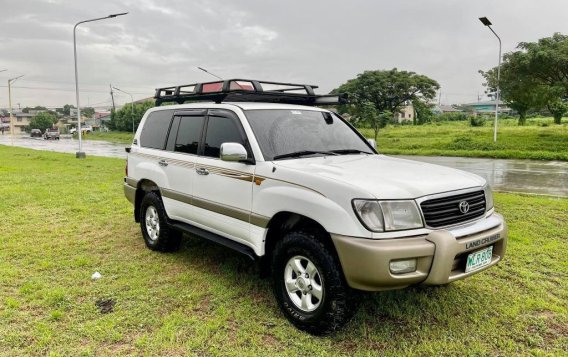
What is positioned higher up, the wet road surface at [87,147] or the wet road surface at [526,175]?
the wet road surface at [87,147]

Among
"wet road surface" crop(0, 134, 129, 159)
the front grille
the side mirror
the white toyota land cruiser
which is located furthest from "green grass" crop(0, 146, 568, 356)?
"wet road surface" crop(0, 134, 129, 159)

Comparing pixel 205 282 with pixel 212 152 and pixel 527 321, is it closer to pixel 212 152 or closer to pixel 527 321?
pixel 212 152

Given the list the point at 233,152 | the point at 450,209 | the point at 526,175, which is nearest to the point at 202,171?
the point at 233,152

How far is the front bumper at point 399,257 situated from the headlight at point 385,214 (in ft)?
0.31

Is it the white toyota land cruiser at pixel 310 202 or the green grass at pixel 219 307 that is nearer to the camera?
the white toyota land cruiser at pixel 310 202

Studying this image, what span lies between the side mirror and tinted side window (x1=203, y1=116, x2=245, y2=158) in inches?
11.4

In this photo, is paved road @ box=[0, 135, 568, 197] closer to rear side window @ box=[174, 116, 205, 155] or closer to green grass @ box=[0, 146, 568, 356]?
green grass @ box=[0, 146, 568, 356]

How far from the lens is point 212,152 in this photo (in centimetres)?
441

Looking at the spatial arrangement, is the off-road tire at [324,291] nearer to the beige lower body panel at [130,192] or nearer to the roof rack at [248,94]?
the roof rack at [248,94]

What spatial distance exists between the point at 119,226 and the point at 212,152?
3085 mm

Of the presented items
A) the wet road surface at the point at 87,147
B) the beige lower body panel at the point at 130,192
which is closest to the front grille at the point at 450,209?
the beige lower body panel at the point at 130,192

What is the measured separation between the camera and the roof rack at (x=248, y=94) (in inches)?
181

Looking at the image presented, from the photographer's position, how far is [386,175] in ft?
11.0

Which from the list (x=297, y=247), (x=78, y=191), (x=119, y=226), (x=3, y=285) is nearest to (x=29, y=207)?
(x=78, y=191)
